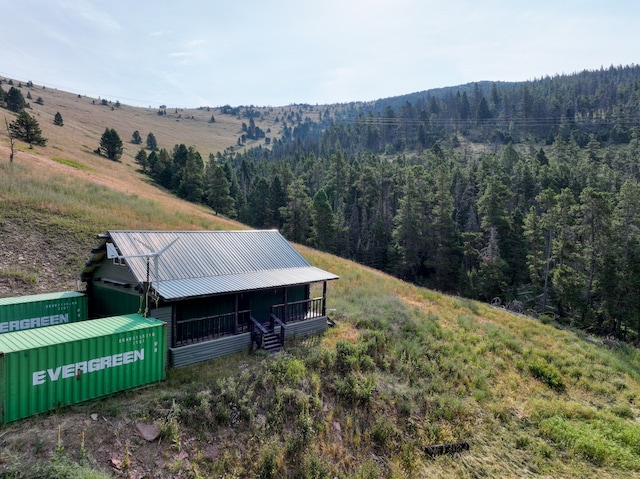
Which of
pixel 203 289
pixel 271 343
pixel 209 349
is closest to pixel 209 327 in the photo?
pixel 209 349

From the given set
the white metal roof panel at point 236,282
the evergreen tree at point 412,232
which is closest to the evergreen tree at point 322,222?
the evergreen tree at point 412,232

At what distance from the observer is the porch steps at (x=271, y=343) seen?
17100 millimetres

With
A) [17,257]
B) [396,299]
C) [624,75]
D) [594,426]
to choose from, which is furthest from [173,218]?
[624,75]

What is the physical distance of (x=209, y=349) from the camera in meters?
15.6

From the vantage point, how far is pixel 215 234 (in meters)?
20.3

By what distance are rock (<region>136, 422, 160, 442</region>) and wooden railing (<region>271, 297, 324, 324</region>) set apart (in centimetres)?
783

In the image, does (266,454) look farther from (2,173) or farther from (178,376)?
(2,173)

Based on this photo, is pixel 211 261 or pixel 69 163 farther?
pixel 69 163

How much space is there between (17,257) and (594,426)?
31.5 metres

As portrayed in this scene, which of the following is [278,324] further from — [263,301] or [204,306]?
[204,306]

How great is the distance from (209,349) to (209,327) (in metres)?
1.03

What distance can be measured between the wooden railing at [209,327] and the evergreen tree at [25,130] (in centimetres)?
5622

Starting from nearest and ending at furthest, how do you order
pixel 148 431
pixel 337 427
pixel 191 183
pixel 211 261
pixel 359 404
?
pixel 148 431 < pixel 337 427 < pixel 359 404 < pixel 211 261 < pixel 191 183

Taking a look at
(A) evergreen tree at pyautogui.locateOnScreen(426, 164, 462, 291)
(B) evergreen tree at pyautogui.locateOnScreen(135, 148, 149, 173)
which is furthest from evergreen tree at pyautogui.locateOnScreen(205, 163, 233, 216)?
(A) evergreen tree at pyautogui.locateOnScreen(426, 164, 462, 291)
